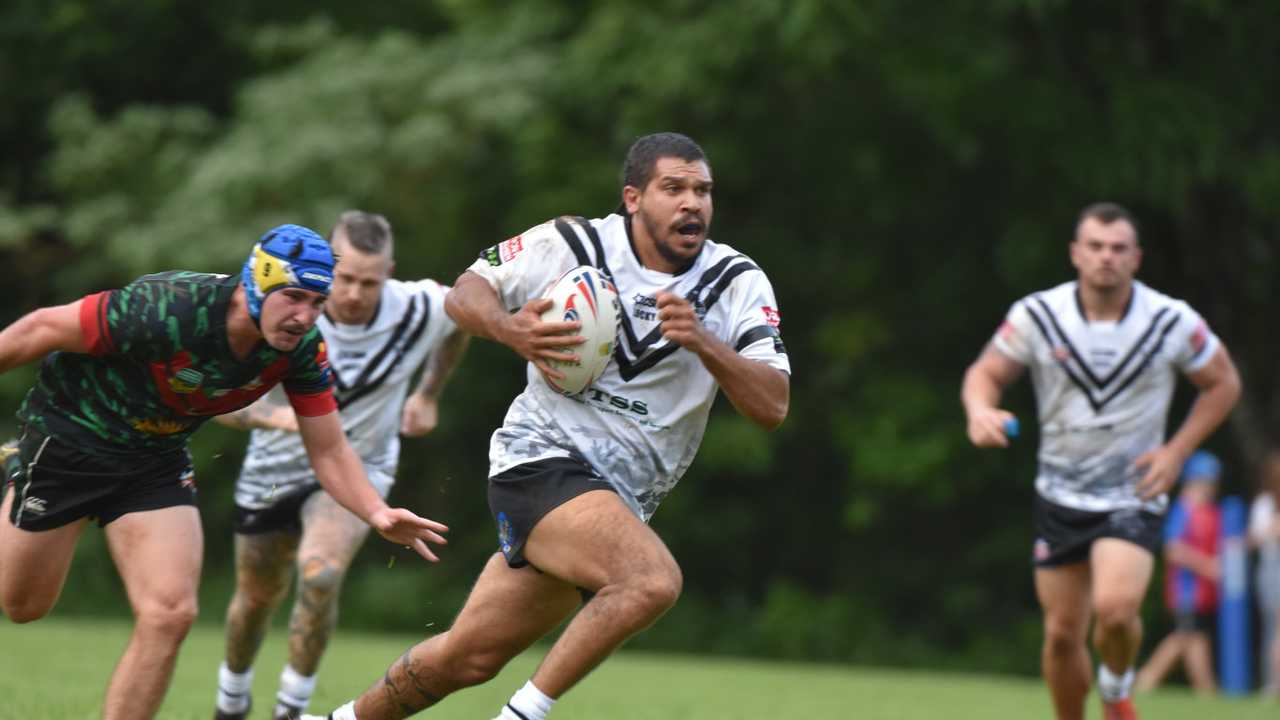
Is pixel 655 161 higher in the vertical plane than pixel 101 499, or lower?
higher

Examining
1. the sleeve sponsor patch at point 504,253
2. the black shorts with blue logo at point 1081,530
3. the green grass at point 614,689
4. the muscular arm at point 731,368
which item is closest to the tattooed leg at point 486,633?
the muscular arm at point 731,368

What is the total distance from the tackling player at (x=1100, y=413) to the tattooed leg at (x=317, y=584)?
301cm

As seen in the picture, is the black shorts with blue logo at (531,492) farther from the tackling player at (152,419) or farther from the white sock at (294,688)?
the white sock at (294,688)

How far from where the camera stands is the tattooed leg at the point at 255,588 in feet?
26.5

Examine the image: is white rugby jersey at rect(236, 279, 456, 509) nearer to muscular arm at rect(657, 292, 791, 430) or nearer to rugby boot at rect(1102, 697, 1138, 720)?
muscular arm at rect(657, 292, 791, 430)

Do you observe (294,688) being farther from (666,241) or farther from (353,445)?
(666,241)

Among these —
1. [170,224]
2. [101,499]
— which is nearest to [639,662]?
[170,224]

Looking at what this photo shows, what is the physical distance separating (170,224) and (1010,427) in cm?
1350

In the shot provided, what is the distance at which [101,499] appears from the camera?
5.98 metres

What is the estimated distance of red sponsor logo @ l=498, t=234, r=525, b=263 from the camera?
592cm

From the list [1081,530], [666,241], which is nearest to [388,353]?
[666,241]

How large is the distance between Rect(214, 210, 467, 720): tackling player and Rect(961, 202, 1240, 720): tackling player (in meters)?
2.64

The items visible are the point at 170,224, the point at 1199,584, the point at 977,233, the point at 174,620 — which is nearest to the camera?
the point at 174,620

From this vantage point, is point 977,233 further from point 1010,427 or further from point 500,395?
point 1010,427
